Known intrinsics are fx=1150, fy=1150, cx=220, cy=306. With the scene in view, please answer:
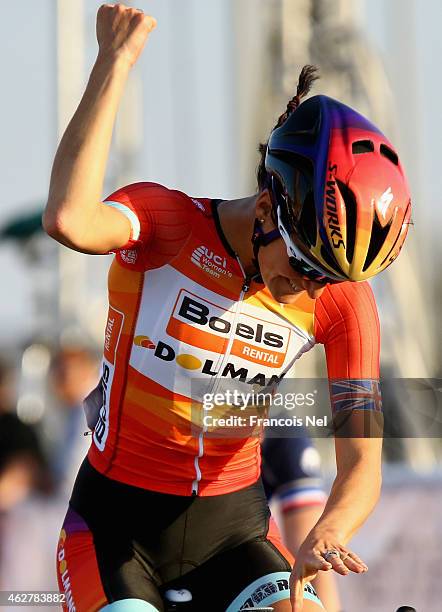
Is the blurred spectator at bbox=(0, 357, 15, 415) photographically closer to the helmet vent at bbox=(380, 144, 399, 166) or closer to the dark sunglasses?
the dark sunglasses

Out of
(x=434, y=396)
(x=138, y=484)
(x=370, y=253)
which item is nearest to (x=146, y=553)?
(x=138, y=484)

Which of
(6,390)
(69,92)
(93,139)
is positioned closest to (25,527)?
(6,390)

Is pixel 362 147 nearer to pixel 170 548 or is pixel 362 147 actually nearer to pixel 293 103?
pixel 293 103

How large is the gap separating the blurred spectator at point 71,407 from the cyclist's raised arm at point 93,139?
4.73m

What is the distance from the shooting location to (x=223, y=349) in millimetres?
4094

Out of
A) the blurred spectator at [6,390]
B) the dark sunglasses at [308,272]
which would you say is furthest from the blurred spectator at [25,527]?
the dark sunglasses at [308,272]

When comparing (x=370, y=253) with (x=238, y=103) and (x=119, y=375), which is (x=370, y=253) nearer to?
(x=119, y=375)

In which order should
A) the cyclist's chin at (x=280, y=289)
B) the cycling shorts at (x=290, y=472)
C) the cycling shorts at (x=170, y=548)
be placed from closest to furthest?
1. the cyclist's chin at (x=280, y=289)
2. the cycling shorts at (x=170, y=548)
3. the cycling shorts at (x=290, y=472)

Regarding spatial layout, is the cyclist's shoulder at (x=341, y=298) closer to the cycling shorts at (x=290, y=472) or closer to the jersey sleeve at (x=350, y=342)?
the jersey sleeve at (x=350, y=342)

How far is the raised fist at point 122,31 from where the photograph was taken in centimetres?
347

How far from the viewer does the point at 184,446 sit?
418 cm

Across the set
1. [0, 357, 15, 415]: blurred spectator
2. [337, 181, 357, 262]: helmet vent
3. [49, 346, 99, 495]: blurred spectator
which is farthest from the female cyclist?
[0, 357, 15, 415]: blurred spectator

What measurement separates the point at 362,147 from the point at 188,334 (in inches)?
37.1

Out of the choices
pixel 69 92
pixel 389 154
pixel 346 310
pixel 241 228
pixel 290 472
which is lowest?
pixel 290 472
